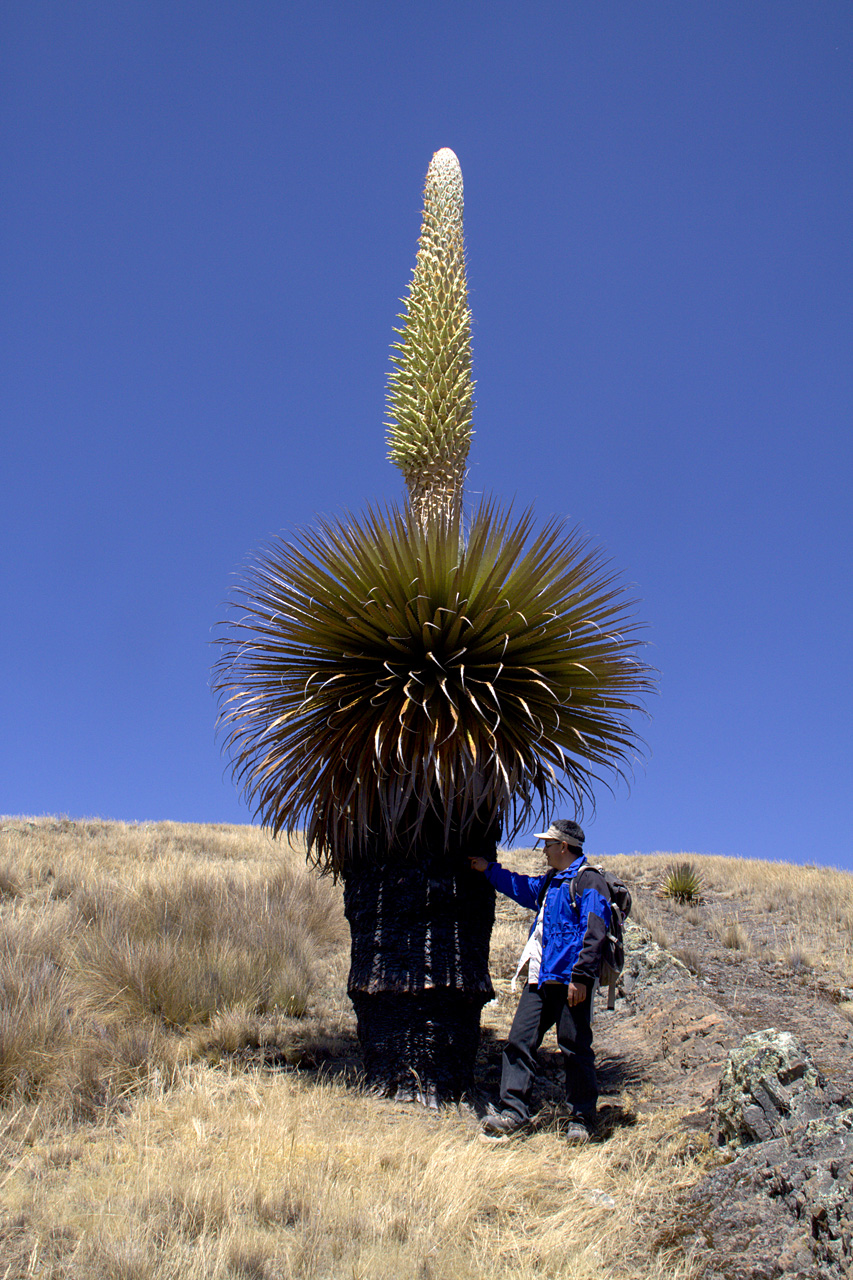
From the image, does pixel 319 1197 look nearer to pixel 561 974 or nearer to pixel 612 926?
pixel 561 974

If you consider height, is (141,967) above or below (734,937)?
below

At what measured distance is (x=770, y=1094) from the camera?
4.36 m

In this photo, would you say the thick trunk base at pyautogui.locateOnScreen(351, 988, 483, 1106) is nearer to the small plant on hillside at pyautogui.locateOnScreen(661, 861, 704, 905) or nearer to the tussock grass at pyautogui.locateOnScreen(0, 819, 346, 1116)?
the tussock grass at pyautogui.locateOnScreen(0, 819, 346, 1116)

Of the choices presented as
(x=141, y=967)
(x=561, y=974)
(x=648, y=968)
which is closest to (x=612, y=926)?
(x=561, y=974)

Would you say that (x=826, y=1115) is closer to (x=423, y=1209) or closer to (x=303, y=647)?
(x=423, y=1209)

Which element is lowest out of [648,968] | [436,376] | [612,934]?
[648,968]

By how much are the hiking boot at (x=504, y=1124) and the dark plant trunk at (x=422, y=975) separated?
0.50m

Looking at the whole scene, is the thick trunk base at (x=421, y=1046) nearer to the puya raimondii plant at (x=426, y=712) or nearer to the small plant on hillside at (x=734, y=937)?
the puya raimondii plant at (x=426, y=712)

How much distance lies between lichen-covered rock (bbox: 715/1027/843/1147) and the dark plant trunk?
5.00ft

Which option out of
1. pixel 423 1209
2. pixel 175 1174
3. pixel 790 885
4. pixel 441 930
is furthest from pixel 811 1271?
pixel 790 885

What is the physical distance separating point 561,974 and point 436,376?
3.69 meters

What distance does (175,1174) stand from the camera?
3832 mm

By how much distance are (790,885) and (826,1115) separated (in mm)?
9962

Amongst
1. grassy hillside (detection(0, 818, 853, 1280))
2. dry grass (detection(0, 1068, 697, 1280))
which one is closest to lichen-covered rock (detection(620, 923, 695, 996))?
grassy hillside (detection(0, 818, 853, 1280))
